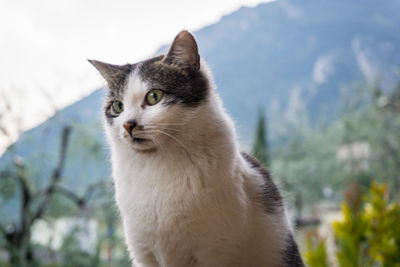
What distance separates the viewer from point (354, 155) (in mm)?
4375

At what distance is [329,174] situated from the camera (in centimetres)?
455

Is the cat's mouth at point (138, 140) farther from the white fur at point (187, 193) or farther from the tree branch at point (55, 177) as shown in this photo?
the tree branch at point (55, 177)

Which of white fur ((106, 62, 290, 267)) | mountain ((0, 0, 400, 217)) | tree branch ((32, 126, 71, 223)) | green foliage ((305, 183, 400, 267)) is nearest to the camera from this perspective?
white fur ((106, 62, 290, 267))

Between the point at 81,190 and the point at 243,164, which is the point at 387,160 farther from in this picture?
the point at 243,164

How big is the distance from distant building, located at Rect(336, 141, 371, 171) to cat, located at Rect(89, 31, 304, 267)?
12.6ft

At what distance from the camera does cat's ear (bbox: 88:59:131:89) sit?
2.81 ft

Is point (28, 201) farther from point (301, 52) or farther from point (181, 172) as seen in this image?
point (301, 52)

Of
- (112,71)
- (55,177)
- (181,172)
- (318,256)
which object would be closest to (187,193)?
(181,172)

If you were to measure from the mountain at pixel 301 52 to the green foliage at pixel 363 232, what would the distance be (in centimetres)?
187

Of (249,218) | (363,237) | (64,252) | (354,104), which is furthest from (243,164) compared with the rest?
(354,104)

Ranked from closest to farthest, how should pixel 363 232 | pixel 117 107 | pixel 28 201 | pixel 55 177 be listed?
1. pixel 117 107
2. pixel 363 232
3. pixel 28 201
4. pixel 55 177

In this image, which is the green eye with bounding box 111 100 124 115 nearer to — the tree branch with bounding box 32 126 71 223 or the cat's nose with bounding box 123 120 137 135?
the cat's nose with bounding box 123 120 137 135

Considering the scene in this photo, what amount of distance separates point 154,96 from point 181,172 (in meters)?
0.18

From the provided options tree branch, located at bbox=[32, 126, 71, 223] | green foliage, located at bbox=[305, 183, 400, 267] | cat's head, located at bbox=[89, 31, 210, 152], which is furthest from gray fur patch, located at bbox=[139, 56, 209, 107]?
tree branch, located at bbox=[32, 126, 71, 223]
